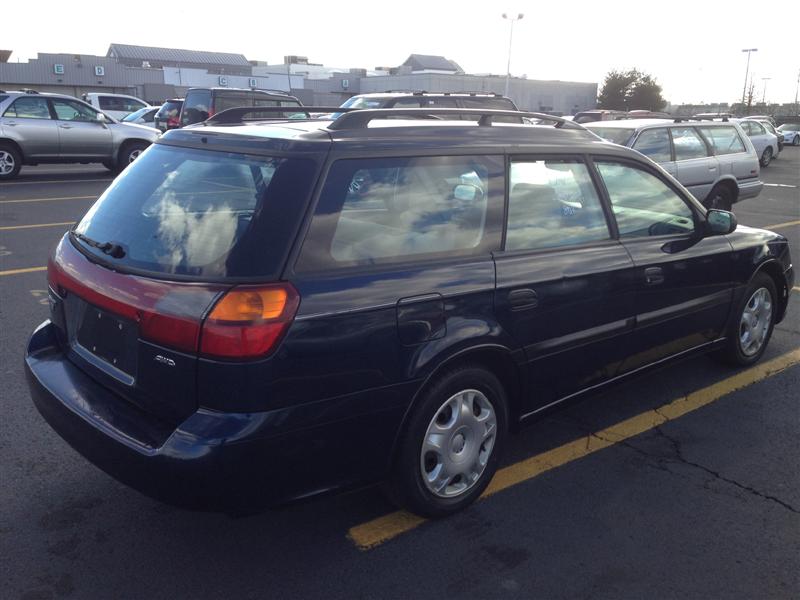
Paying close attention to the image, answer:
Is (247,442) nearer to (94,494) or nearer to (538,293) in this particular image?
(94,494)

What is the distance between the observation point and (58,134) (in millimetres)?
15016

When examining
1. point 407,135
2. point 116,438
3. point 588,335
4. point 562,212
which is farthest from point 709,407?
point 116,438

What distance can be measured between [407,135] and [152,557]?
206cm

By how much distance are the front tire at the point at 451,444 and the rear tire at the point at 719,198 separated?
27.5ft

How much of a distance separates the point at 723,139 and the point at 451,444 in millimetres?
9528

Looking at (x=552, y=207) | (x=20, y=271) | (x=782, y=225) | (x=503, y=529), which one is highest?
(x=552, y=207)

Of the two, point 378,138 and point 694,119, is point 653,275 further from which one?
point 694,119

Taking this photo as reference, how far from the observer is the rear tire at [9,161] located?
14391mm

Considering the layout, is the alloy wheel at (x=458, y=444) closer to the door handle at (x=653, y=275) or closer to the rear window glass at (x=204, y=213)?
the rear window glass at (x=204, y=213)

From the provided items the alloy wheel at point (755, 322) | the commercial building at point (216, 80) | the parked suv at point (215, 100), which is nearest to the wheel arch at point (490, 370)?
the alloy wheel at point (755, 322)

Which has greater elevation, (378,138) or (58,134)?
(378,138)

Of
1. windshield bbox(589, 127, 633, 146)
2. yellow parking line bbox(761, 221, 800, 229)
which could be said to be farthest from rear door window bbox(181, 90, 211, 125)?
yellow parking line bbox(761, 221, 800, 229)

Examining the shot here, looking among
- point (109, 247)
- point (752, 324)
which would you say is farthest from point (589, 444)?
point (109, 247)

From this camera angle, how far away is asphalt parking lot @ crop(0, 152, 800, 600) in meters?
2.84
